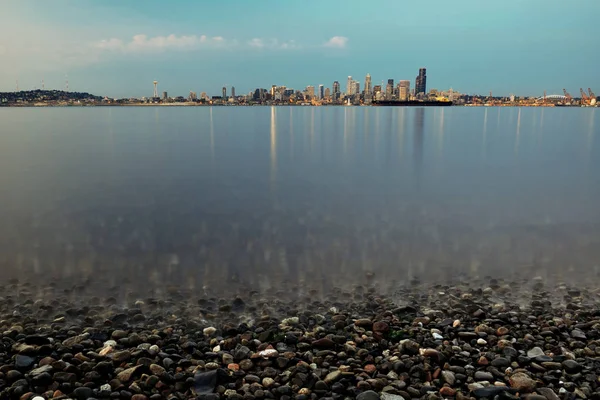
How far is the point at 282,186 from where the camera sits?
688 inches

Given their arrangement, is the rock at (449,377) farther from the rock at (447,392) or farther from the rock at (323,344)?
the rock at (323,344)

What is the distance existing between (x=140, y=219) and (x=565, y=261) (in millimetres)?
9576

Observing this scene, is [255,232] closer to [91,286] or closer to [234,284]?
[234,284]

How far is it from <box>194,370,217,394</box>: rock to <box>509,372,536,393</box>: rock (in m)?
2.89

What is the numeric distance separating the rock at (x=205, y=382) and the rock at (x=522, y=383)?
289 centimetres

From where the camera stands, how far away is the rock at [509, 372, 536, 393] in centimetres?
457

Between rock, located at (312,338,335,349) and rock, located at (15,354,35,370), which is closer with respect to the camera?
rock, located at (15,354,35,370)

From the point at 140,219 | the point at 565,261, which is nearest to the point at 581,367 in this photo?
the point at 565,261

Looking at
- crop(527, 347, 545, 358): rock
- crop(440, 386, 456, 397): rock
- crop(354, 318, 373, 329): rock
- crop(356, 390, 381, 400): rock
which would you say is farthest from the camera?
crop(354, 318, 373, 329): rock

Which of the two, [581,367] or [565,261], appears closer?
[581,367]

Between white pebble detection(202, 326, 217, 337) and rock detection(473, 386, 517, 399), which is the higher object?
rock detection(473, 386, 517, 399)

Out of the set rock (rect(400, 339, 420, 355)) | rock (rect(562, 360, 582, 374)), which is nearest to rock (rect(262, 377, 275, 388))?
rock (rect(400, 339, 420, 355))

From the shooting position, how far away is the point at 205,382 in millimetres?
4723

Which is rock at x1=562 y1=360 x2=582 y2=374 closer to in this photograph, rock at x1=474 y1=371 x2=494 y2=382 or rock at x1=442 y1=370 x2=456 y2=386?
rock at x1=474 y1=371 x2=494 y2=382
